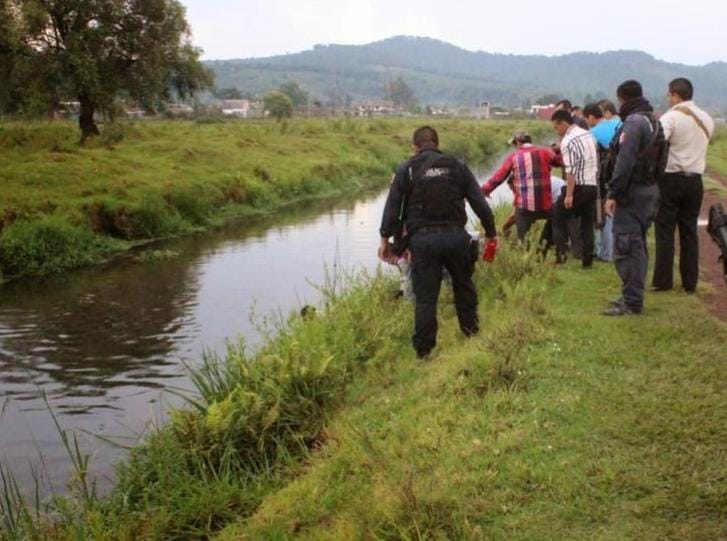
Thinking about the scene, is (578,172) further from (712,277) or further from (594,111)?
(712,277)

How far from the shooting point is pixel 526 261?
10062 mm

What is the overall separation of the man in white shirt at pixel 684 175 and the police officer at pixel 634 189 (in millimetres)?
453

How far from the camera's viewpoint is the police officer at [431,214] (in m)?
7.34

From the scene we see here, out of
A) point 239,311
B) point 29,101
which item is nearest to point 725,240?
point 239,311

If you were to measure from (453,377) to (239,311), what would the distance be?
283 inches

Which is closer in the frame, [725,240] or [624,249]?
[725,240]

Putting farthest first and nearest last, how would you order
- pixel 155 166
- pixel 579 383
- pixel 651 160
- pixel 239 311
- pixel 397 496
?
1. pixel 155 166
2. pixel 239 311
3. pixel 651 160
4. pixel 579 383
5. pixel 397 496

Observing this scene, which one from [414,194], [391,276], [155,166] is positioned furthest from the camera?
[155,166]

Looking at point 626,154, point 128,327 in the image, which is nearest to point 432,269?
point 626,154

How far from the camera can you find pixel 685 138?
8711mm

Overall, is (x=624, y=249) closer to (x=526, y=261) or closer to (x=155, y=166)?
(x=526, y=261)

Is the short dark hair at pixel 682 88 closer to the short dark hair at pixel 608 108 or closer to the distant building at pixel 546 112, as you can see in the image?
the distant building at pixel 546 112

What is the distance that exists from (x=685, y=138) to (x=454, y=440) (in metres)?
4.82

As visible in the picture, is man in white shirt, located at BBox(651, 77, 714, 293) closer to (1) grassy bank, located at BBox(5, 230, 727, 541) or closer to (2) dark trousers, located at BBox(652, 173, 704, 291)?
(2) dark trousers, located at BBox(652, 173, 704, 291)
